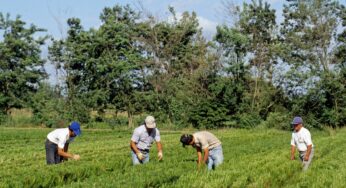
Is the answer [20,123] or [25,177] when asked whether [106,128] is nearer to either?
[20,123]

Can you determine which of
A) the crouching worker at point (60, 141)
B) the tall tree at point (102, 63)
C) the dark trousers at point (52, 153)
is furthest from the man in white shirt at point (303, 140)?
the tall tree at point (102, 63)

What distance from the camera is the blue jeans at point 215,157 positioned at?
11770 mm

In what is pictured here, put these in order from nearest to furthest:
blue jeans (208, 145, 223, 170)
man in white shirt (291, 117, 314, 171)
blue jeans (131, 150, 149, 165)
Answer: blue jeans (208, 145, 223, 170) → man in white shirt (291, 117, 314, 171) → blue jeans (131, 150, 149, 165)

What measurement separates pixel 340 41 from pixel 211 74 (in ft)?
36.4

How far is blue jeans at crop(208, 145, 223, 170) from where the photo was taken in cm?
1177

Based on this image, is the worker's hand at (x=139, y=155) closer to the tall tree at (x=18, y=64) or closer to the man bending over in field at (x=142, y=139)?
the man bending over in field at (x=142, y=139)

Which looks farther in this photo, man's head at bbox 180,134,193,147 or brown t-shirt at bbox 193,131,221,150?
brown t-shirt at bbox 193,131,221,150

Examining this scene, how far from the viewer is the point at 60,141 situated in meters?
11.0

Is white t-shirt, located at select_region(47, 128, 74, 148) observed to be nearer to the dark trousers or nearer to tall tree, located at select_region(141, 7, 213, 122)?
the dark trousers

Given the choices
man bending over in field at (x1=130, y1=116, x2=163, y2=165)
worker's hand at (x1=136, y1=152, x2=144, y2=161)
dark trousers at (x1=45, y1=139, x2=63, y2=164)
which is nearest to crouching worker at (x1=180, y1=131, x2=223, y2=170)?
man bending over in field at (x1=130, y1=116, x2=163, y2=165)

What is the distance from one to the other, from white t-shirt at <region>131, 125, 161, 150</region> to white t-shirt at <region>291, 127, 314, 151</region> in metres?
3.13

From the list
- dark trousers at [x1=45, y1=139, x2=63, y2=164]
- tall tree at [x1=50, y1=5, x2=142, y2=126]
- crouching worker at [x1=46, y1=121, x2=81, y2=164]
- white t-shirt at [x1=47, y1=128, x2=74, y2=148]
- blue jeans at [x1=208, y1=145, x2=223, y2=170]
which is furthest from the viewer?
tall tree at [x1=50, y1=5, x2=142, y2=126]

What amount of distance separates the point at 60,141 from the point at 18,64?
41922 mm

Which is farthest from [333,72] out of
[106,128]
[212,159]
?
[212,159]
